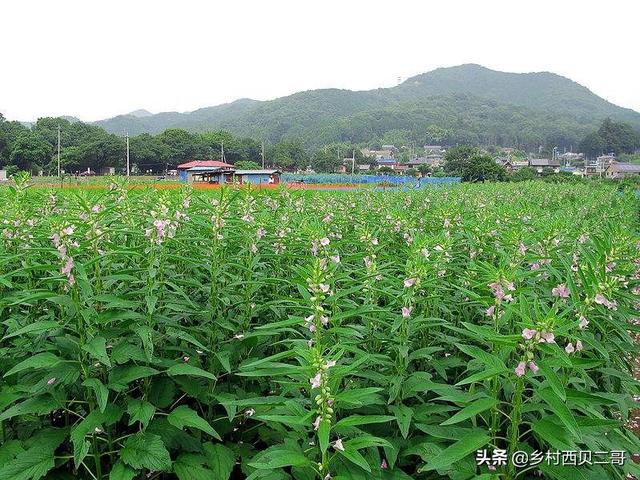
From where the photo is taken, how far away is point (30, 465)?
8.47 ft

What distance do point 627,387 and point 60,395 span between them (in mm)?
3372

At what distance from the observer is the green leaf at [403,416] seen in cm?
248

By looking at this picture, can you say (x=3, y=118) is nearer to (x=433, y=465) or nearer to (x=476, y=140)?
(x=433, y=465)

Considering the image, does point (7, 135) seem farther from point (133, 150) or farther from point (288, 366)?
point (288, 366)

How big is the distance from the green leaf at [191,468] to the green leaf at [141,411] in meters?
0.29

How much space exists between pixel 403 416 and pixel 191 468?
1.20m

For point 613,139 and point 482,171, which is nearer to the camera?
point 482,171

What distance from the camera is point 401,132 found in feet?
615

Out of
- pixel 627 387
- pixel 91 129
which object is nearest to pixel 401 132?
pixel 91 129

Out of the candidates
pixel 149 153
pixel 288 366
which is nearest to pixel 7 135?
pixel 149 153

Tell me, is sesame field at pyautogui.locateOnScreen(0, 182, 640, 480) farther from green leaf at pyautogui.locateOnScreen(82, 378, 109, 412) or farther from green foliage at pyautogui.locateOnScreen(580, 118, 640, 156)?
green foliage at pyautogui.locateOnScreen(580, 118, 640, 156)

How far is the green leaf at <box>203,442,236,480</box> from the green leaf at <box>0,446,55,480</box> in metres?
0.79

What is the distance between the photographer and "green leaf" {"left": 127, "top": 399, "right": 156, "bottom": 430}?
2633mm

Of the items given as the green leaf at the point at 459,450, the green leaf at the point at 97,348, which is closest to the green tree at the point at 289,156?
the green leaf at the point at 97,348
